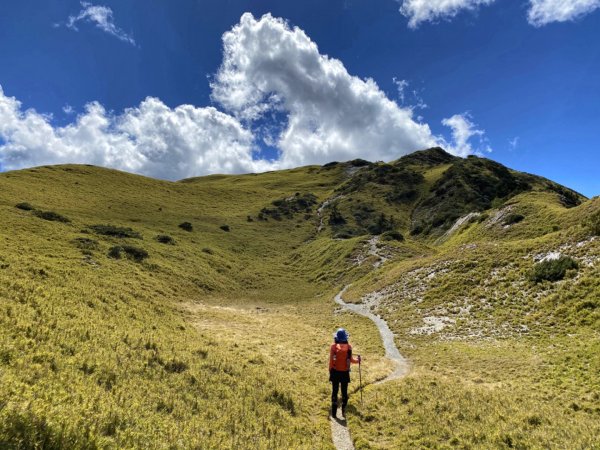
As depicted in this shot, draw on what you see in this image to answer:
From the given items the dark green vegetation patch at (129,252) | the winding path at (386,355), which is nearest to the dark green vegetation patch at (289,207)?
the dark green vegetation patch at (129,252)

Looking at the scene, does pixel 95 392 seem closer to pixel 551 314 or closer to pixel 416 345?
pixel 416 345

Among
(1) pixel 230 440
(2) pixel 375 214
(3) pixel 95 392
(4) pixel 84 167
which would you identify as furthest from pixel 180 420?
(4) pixel 84 167

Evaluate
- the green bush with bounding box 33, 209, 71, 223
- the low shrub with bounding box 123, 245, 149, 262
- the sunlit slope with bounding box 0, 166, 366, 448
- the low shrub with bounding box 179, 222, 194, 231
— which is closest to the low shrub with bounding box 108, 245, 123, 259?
the sunlit slope with bounding box 0, 166, 366, 448

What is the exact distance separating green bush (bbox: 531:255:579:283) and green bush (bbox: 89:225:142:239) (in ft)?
183

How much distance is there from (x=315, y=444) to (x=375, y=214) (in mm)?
105314

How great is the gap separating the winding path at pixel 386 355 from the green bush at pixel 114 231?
35.5 metres

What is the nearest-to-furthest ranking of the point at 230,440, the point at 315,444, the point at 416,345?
the point at 230,440 < the point at 315,444 < the point at 416,345

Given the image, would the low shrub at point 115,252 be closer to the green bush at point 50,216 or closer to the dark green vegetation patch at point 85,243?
the dark green vegetation patch at point 85,243

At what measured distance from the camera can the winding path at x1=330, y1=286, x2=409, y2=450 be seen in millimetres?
13031

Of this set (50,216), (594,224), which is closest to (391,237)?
(594,224)

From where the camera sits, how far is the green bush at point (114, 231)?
188ft

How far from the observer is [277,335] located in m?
31.4

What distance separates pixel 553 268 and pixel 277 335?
2416cm

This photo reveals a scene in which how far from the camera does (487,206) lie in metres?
104
